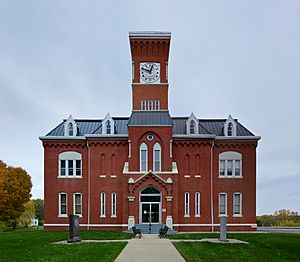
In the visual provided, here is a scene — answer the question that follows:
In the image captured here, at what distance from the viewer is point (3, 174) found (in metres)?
61.1

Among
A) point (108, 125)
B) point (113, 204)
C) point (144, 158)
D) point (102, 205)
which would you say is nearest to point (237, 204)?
point (144, 158)

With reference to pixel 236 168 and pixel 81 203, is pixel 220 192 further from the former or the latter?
pixel 81 203

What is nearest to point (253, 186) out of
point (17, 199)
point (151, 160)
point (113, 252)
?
point (151, 160)

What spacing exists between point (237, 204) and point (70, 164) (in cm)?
1635

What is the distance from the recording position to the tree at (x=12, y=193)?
59747 mm

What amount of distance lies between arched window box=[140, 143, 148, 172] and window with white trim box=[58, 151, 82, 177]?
6.23 m

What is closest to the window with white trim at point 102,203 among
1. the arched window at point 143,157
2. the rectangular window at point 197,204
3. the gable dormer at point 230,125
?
the arched window at point 143,157

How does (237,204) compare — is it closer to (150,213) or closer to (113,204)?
(150,213)

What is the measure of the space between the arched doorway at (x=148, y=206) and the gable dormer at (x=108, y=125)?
22.4 feet

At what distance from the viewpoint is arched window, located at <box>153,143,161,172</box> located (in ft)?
137

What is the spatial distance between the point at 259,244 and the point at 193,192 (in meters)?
17.2

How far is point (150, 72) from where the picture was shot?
145 ft

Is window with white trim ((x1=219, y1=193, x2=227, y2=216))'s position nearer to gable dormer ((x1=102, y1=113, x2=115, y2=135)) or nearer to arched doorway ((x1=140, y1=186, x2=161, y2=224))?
arched doorway ((x1=140, y1=186, x2=161, y2=224))

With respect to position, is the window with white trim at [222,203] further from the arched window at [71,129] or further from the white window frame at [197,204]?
the arched window at [71,129]
